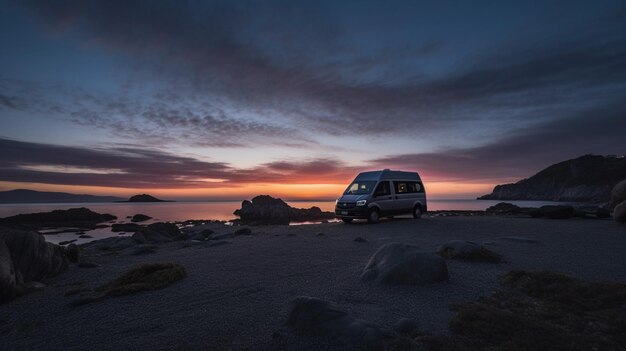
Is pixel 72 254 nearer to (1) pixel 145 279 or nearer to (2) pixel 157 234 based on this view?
(1) pixel 145 279

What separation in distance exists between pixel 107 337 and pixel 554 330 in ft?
20.2

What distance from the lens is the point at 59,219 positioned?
38.7 metres

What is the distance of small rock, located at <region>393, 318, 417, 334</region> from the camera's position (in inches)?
159

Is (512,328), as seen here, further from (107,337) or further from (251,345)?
(107,337)

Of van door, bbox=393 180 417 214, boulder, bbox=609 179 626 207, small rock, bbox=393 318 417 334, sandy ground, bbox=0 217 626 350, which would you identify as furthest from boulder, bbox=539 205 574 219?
small rock, bbox=393 318 417 334

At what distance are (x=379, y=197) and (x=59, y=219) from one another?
4251 centimetres

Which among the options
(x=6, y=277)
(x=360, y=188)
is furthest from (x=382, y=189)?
(x=6, y=277)

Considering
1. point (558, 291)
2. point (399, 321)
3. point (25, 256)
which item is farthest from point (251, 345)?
point (25, 256)

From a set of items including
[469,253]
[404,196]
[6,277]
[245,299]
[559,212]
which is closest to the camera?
[245,299]

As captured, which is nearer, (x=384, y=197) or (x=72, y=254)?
(x=72, y=254)

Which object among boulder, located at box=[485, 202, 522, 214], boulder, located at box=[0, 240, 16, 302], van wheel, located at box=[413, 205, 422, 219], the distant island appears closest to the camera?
boulder, located at box=[0, 240, 16, 302]

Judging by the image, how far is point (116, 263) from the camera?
9750 mm

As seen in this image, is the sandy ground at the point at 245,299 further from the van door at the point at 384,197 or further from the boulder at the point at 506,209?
the boulder at the point at 506,209

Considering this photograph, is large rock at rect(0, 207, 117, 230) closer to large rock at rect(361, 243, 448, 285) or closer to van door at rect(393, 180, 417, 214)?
van door at rect(393, 180, 417, 214)
